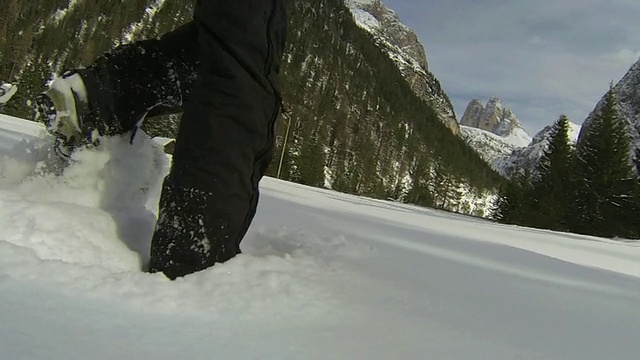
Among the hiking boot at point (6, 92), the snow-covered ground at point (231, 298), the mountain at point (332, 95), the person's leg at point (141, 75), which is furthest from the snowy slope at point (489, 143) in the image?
the person's leg at point (141, 75)

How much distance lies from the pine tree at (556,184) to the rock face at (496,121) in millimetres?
137523

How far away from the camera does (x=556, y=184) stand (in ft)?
53.7

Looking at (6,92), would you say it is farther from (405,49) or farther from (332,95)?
(405,49)

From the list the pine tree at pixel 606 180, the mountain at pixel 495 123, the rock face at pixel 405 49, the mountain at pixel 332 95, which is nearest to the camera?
the pine tree at pixel 606 180

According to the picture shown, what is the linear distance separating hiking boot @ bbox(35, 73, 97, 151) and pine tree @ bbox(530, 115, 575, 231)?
15961mm

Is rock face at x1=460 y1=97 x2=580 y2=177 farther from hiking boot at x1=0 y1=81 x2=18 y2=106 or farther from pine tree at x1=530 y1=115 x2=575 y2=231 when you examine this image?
hiking boot at x1=0 y1=81 x2=18 y2=106

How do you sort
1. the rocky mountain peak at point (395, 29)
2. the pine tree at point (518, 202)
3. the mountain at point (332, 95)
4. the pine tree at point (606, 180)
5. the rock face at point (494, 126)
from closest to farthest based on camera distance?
the pine tree at point (606, 180)
the pine tree at point (518, 202)
the mountain at point (332, 95)
the rocky mountain peak at point (395, 29)
the rock face at point (494, 126)

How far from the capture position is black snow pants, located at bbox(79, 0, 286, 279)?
728 millimetres

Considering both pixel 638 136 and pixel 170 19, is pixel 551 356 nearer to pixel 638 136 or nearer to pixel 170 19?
pixel 638 136

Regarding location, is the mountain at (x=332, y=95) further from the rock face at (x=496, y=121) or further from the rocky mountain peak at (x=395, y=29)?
the rock face at (x=496, y=121)

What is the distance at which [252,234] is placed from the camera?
1.15 m

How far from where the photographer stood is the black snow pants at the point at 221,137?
28.7 inches

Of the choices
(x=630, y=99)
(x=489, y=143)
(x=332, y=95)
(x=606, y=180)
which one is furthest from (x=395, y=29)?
(x=606, y=180)

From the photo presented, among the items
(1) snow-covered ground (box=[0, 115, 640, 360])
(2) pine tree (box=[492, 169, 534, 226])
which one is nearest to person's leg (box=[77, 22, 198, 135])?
(1) snow-covered ground (box=[0, 115, 640, 360])
